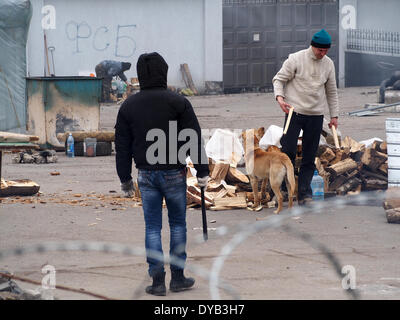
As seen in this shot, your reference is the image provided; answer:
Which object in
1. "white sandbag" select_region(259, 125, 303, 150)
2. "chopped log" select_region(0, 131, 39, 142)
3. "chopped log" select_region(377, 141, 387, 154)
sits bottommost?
"chopped log" select_region(377, 141, 387, 154)

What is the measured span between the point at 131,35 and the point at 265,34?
475cm

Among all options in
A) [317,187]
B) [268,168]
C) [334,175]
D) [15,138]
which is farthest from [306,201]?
[15,138]

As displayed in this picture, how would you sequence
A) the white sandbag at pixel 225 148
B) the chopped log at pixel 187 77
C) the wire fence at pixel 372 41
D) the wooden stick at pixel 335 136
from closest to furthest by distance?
1. the wooden stick at pixel 335 136
2. the white sandbag at pixel 225 148
3. the chopped log at pixel 187 77
4. the wire fence at pixel 372 41

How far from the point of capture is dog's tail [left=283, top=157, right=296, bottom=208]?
9.15 m

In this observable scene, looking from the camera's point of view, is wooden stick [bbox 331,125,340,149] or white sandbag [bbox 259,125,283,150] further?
white sandbag [bbox 259,125,283,150]

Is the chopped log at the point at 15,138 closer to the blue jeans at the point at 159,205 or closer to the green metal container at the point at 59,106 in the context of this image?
the blue jeans at the point at 159,205

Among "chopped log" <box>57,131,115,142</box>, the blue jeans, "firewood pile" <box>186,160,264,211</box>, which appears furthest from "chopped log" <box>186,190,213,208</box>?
"chopped log" <box>57,131,115,142</box>

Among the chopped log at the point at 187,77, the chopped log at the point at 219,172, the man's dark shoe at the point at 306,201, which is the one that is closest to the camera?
the man's dark shoe at the point at 306,201

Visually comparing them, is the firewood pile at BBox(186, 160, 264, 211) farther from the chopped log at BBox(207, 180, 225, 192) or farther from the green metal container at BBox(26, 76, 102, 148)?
the green metal container at BBox(26, 76, 102, 148)

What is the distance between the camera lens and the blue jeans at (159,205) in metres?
6.06

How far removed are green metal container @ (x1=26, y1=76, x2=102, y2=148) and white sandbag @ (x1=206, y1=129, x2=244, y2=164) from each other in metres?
5.79

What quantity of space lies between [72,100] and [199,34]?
42.3 feet

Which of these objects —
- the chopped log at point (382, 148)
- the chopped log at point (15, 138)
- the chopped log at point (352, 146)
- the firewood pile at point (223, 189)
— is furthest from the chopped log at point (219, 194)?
the chopped log at point (15, 138)
